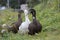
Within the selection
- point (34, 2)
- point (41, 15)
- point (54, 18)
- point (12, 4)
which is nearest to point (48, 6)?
point (41, 15)

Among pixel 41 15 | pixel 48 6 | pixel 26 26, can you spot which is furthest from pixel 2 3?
pixel 26 26

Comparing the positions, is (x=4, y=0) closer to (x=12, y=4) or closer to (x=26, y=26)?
(x=12, y=4)

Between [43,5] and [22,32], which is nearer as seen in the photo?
[22,32]

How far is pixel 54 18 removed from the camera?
9.98m

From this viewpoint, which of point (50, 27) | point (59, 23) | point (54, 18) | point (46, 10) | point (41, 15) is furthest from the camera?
point (46, 10)

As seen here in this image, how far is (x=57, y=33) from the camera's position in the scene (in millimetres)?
7965

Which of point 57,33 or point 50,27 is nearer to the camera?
point 57,33

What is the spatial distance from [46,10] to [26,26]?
4446mm

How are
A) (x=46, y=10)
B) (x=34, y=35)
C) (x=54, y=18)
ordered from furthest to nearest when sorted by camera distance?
(x=46, y=10), (x=54, y=18), (x=34, y=35)

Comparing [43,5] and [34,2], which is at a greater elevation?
[43,5]

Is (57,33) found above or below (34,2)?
above

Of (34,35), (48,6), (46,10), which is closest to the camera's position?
(34,35)

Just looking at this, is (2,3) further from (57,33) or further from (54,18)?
(57,33)

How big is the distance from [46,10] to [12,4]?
33.6 ft
